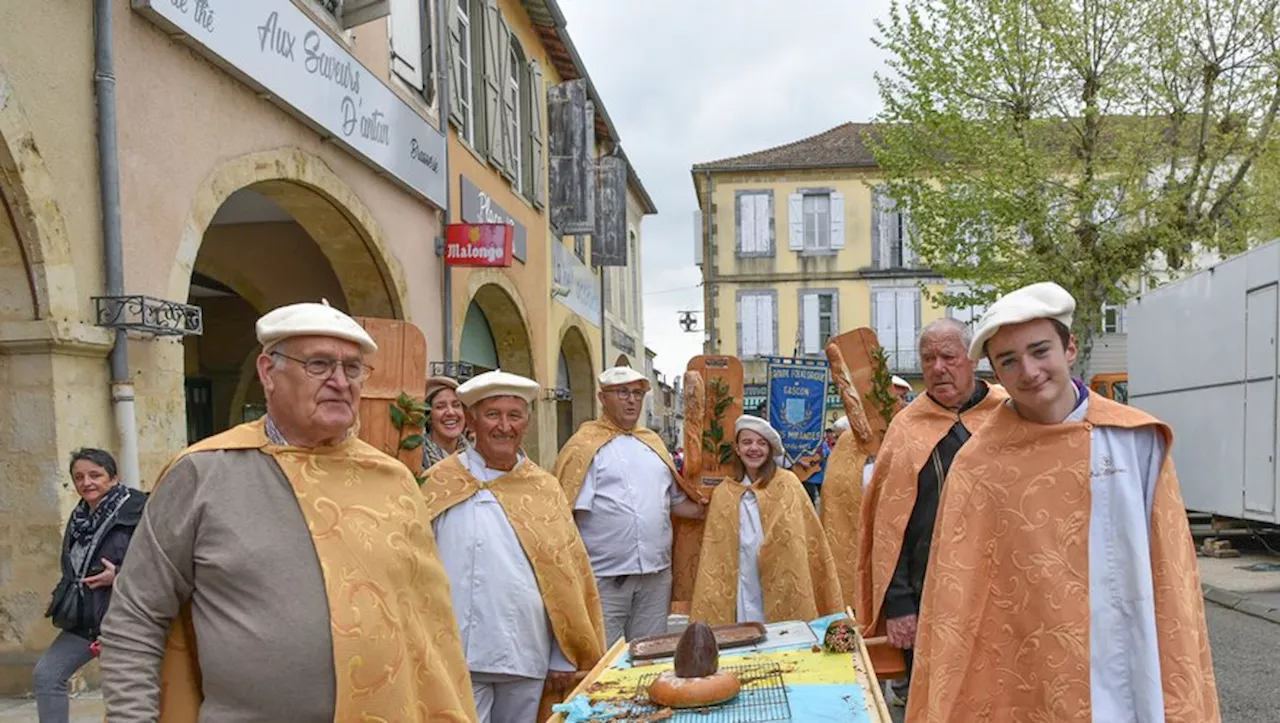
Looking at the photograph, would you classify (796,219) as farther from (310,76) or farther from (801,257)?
(310,76)

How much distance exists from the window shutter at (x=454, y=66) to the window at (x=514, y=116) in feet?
6.01

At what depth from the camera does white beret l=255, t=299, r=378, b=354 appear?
2.60 meters

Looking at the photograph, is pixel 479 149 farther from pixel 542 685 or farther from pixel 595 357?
pixel 542 685

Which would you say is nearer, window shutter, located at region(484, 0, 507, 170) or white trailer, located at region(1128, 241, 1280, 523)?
white trailer, located at region(1128, 241, 1280, 523)

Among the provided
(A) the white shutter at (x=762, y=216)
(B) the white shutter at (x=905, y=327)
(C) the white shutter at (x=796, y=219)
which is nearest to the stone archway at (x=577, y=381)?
(A) the white shutter at (x=762, y=216)

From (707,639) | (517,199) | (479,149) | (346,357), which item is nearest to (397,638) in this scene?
(346,357)

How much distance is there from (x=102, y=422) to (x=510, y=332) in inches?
392

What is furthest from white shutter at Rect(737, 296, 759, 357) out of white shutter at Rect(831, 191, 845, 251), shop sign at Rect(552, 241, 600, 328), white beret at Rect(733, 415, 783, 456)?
white beret at Rect(733, 415, 783, 456)

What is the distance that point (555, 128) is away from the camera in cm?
1744

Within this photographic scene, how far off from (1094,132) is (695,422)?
13.3 m

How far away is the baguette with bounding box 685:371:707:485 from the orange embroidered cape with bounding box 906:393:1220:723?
279cm

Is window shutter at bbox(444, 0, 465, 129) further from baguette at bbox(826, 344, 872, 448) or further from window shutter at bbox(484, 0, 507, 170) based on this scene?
baguette at bbox(826, 344, 872, 448)

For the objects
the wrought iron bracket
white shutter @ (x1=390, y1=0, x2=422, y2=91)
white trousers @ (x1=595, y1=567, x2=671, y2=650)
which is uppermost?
white shutter @ (x1=390, y1=0, x2=422, y2=91)

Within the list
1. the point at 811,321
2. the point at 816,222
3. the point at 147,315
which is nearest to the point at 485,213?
the point at 147,315
